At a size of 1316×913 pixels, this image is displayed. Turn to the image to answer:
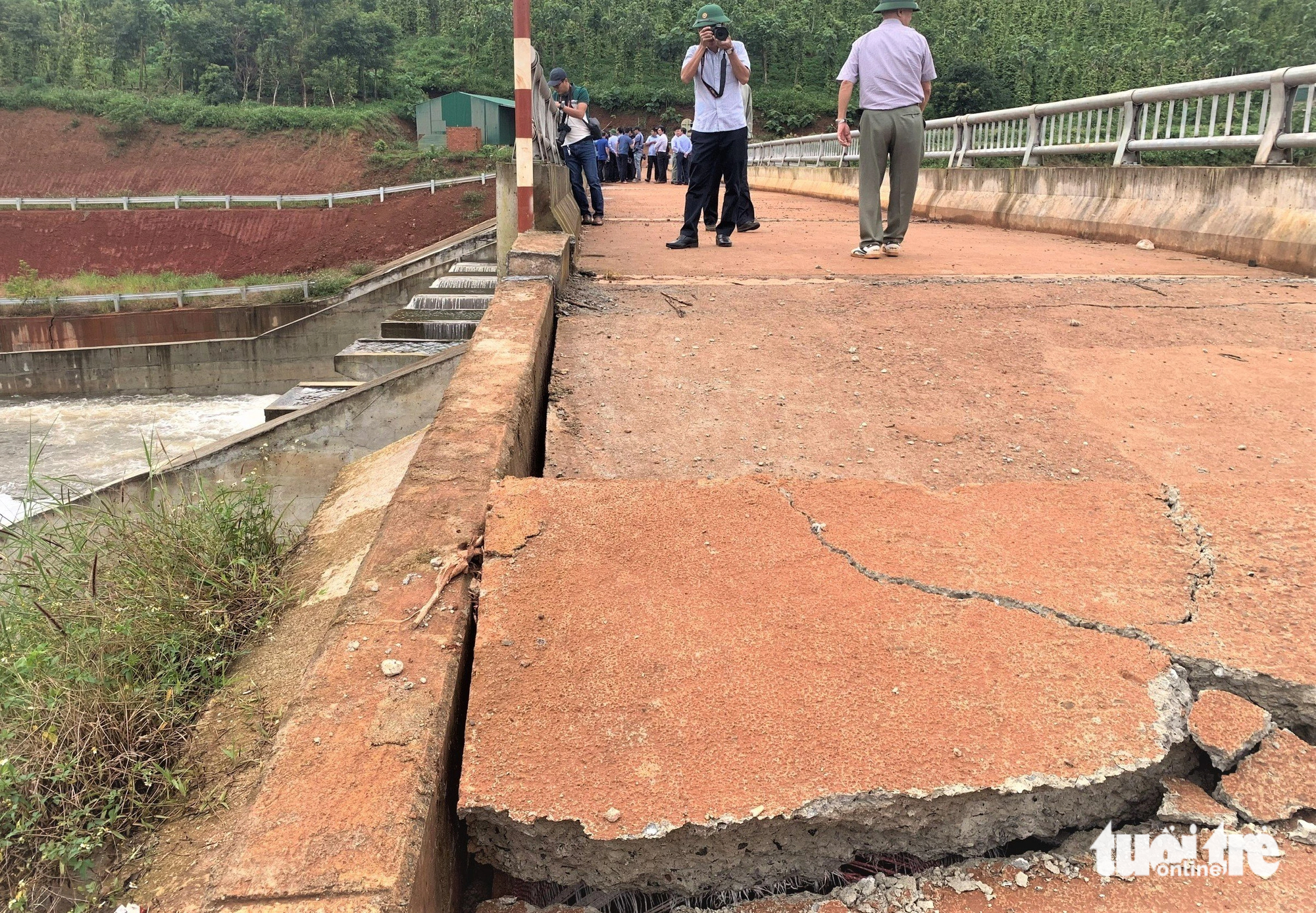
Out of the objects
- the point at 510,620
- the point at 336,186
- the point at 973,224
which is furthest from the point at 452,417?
the point at 336,186

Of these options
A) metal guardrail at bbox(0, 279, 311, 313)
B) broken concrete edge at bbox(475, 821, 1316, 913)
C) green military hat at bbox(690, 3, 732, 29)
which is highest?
green military hat at bbox(690, 3, 732, 29)

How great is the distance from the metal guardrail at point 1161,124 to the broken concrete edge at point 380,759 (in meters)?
6.03

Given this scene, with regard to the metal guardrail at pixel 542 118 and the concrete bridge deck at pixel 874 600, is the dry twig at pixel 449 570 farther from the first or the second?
the metal guardrail at pixel 542 118

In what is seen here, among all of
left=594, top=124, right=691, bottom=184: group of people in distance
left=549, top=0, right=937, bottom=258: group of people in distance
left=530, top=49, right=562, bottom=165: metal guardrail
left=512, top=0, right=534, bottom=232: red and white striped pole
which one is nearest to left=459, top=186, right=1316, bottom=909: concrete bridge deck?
left=512, top=0, right=534, bottom=232: red and white striped pole

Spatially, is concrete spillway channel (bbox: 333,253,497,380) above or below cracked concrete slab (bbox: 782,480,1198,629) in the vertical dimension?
below

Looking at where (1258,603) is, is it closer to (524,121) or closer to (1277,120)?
A: (524,121)

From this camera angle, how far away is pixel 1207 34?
139ft

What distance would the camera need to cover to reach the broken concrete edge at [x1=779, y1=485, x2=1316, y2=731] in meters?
1.80

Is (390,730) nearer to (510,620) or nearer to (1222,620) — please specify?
(510,620)

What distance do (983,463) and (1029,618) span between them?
1088mm

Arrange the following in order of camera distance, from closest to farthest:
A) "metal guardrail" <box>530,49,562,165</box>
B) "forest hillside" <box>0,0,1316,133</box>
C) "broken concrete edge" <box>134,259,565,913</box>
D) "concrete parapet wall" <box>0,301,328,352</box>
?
"broken concrete edge" <box>134,259,565,913</box>
"metal guardrail" <box>530,49,562,165</box>
"concrete parapet wall" <box>0,301,328,352</box>
"forest hillside" <box>0,0,1316,133</box>

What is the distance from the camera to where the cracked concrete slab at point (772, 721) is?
160cm

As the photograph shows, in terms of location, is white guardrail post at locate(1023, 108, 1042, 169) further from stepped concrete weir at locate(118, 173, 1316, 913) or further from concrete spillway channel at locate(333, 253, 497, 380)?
stepped concrete weir at locate(118, 173, 1316, 913)

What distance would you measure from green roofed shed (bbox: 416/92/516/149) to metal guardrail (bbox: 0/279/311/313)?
26.9m
